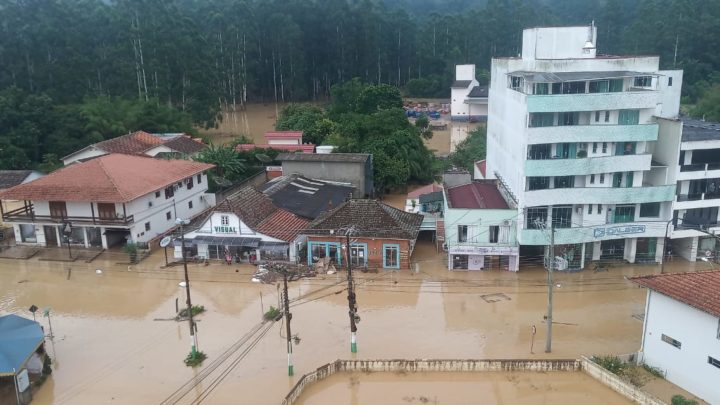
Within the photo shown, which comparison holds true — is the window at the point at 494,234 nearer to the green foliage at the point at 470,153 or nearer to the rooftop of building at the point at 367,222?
the rooftop of building at the point at 367,222

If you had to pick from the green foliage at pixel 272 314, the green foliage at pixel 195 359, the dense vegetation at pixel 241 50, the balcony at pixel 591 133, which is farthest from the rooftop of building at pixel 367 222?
the dense vegetation at pixel 241 50

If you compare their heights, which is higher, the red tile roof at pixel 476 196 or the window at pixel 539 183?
the window at pixel 539 183

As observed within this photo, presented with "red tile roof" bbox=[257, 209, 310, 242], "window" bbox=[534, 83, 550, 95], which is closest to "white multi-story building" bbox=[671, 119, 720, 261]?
"window" bbox=[534, 83, 550, 95]

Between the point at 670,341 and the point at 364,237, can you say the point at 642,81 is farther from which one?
the point at 364,237

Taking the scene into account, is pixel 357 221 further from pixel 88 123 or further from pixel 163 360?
pixel 88 123

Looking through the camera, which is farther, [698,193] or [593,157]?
[698,193]

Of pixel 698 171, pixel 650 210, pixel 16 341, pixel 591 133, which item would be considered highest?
pixel 591 133

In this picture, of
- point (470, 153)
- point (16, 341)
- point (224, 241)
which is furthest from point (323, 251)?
point (470, 153)
